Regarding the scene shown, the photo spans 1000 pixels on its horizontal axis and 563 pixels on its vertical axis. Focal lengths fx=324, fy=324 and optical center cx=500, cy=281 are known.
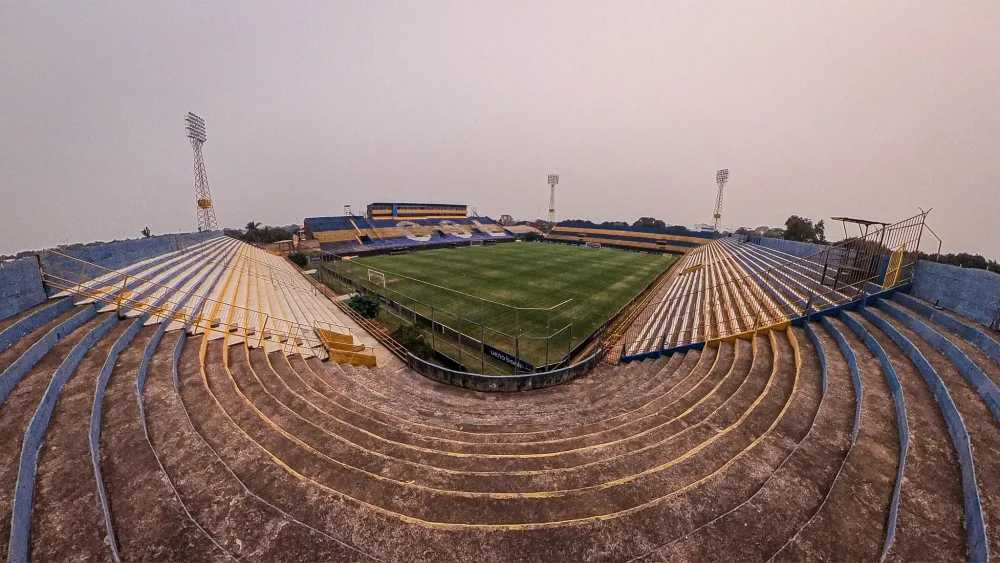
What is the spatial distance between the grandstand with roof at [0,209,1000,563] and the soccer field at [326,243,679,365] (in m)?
7.31

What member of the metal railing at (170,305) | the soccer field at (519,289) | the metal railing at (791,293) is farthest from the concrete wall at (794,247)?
the metal railing at (170,305)

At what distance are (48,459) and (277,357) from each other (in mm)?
5596

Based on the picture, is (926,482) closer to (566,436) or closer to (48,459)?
(566,436)

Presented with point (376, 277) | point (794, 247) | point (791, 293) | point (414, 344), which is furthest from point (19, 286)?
point (794, 247)

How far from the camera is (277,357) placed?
380 inches

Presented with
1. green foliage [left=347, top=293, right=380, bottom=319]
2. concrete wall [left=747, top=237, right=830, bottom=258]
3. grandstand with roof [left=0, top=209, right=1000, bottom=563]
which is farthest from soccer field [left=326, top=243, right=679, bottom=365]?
concrete wall [left=747, top=237, right=830, bottom=258]

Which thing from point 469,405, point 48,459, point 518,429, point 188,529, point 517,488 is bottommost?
point 469,405

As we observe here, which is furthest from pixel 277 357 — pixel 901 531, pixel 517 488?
pixel 901 531

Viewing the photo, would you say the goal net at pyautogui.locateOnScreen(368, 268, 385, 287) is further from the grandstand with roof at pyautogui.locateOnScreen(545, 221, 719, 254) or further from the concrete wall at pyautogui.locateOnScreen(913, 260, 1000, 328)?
the grandstand with roof at pyautogui.locateOnScreen(545, 221, 719, 254)

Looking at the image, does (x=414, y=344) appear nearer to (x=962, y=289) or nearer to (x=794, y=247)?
(x=962, y=289)

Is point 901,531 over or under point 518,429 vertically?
over

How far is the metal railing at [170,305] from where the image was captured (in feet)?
28.7

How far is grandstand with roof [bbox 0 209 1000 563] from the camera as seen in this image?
3391 mm

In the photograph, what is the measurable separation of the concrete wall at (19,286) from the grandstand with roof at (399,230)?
30438mm
